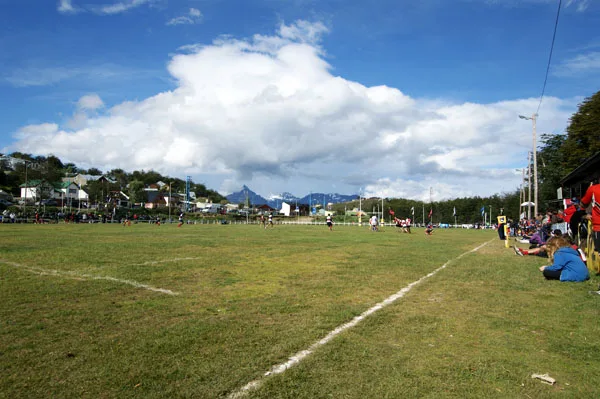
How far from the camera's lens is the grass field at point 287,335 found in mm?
3807

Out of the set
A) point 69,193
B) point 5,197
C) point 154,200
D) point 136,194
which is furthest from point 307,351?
point 154,200

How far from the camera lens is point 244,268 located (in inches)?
465

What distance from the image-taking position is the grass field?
12.5 feet

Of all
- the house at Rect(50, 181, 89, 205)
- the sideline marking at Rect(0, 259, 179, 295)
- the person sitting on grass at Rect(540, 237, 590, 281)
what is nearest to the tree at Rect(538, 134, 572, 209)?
the person sitting on grass at Rect(540, 237, 590, 281)

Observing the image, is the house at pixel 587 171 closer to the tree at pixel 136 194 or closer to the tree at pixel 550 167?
the tree at pixel 550 167

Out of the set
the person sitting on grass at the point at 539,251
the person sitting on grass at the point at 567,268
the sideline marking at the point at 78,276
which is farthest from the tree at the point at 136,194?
the person sitting on grass at the point at 567,268

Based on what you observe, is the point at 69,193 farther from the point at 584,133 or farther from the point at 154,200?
the point at 584,133

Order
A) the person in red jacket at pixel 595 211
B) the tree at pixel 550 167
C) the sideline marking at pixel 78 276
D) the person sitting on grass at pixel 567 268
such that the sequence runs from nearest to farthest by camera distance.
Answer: the sideline marking at pixel 78 276 < the person sitting on grass at pixel 567 268 < the person in red jacket at pixel 595 211 < the tree at pixel 550 167

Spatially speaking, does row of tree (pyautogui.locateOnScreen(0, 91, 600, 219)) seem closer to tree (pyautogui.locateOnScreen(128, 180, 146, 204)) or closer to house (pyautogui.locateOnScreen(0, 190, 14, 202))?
tree (pyautogui.locateOnScreen(128, 180, 146, 204))

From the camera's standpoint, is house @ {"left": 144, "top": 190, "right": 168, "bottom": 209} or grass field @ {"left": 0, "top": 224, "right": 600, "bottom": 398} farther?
house @ {"left": 144, "top": 190, "right": 168, "bottom": 209}

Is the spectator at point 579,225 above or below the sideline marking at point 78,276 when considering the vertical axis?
above

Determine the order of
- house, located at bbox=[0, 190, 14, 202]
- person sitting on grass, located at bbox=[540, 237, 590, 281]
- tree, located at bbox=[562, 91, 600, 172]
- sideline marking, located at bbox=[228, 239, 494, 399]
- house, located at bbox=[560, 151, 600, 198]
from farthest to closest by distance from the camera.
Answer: house, located at bbox=[0, 190, 14, 202], tree, located at bbox=[562, 91, 600, 172], house, located at bbox=[560, 151, 600, 198], person sitting on grass, located at bbox=[540, 237, 590, 281], sideline marking, located at bbox=[228, 239, 494, 399]

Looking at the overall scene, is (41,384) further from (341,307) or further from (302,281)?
(302,281)

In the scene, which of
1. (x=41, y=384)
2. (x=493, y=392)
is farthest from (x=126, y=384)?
(x=493, y=392)
